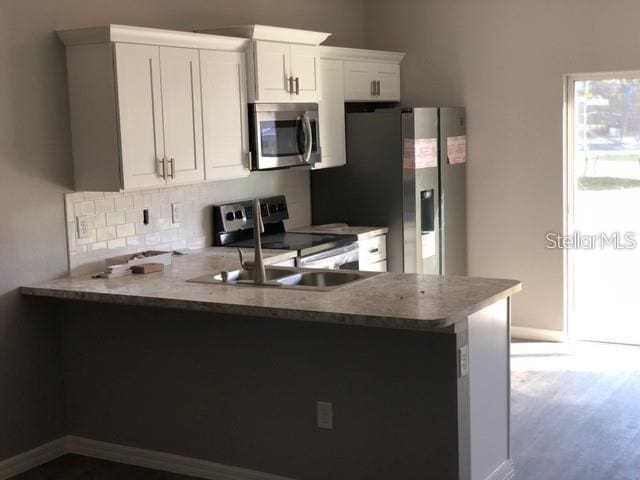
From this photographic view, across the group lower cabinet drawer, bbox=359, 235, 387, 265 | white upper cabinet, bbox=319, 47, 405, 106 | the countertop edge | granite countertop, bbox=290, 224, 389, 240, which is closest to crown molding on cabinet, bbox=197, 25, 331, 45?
white upper cabinet, bbox=319, 47, 405, 106

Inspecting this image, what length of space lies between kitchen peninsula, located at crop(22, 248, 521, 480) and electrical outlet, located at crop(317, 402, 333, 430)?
20 millimetres

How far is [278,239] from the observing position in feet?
19.0

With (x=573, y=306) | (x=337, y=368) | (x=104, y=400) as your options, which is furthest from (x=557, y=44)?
(x=104, y=400)

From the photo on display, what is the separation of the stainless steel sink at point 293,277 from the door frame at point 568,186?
2.64m

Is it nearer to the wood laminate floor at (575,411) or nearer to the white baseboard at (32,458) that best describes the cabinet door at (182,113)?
the white baseboard at (32,458)

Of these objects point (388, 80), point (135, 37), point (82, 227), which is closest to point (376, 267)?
point (388, 80)

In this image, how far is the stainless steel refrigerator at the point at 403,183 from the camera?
20.0 ft

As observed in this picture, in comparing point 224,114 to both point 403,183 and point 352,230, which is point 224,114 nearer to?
point 352,230

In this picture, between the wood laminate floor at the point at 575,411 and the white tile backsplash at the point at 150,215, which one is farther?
the white tile backsplash at the point at 150,215

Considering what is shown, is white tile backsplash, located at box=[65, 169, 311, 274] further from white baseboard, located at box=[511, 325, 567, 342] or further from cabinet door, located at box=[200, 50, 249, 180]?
white baseboard, located at box=[511, 325, 567, 342]

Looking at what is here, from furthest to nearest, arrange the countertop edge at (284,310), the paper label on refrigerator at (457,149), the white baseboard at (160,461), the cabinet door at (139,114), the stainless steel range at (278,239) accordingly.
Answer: the paper label on refrigerator at (457,149)
the stainless steel range at (278,239)
the cabinet door at (139,114)
the white baseboard at (160,461)
the countertop edge at (284,310)

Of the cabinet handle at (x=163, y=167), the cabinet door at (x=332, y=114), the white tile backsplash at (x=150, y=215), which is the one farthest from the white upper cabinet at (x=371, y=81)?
the cabinet handle at (x=163, y=167)

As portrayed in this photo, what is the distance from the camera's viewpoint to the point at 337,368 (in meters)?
3.84

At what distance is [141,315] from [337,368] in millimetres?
1089
